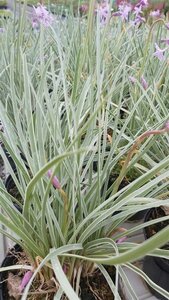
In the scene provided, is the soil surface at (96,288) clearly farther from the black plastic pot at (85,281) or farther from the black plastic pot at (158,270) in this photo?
the black plastic pot at (158,270)

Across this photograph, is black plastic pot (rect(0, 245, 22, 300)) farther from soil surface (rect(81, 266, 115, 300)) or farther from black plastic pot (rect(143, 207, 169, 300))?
black plastic pot (rect(143, 207, 169, 300))

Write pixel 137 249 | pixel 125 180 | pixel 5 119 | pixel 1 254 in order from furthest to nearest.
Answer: pixel 125 180
pixel 1 254
pixel 5 119
pixel 137 249

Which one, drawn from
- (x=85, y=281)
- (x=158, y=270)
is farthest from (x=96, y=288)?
(x=158, y=270)

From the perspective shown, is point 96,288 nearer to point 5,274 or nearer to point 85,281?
point 85,281

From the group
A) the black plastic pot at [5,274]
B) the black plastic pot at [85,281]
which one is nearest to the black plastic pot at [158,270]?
the black plastic pot at [85,281]

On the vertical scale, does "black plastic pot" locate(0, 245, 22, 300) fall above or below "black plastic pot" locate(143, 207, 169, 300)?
above

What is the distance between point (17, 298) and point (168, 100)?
632 mm

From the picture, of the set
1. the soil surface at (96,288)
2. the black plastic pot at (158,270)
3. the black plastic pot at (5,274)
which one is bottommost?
the black plastic pot at (158,270)

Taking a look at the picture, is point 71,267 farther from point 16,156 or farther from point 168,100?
point 168,100

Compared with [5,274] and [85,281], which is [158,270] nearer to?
[85,281]

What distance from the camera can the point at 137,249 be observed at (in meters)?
0.24

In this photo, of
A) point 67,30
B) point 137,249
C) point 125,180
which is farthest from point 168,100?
point 67,30

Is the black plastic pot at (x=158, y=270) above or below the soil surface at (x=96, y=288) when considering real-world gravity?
below

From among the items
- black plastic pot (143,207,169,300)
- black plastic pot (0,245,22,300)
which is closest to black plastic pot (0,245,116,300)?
black plastic pot (0,245,22,300)
